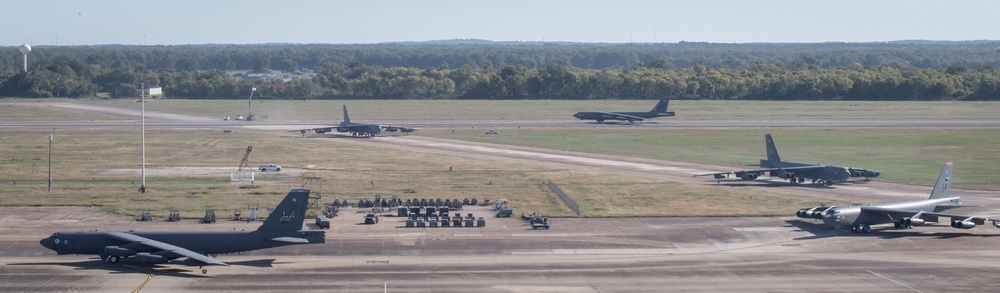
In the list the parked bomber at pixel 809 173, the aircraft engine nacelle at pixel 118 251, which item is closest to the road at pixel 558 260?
the aircraft engine nacelle at pixel 118 251

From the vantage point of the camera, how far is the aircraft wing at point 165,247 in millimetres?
53656

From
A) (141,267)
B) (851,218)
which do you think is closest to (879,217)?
(851,218)

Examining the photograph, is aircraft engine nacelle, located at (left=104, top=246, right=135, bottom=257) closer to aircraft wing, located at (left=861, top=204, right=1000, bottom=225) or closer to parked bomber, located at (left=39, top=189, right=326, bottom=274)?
parked bomber, located at (left=39, top=189, right=326, bottom=274)

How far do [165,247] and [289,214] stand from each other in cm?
678

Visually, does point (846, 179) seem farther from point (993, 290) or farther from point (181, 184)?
point (181, 184)

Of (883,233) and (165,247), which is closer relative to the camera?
(165,247)

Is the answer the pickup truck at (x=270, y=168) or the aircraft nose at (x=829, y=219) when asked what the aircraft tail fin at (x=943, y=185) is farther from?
the pickup truck at (x=270, y=168)

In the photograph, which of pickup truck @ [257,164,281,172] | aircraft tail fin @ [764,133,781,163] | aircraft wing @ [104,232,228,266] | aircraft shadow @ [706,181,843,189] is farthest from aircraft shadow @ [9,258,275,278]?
aircraft tail fin @ [764,133,781,163]

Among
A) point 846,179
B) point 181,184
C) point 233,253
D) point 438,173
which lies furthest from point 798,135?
point 233,253

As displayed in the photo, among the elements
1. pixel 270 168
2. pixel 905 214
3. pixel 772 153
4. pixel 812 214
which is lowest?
pixel 270 168

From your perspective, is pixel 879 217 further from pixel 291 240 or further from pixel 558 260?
pixel 291 240

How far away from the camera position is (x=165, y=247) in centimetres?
5531

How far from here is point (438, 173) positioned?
10462 cm

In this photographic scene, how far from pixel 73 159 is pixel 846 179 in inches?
3250
